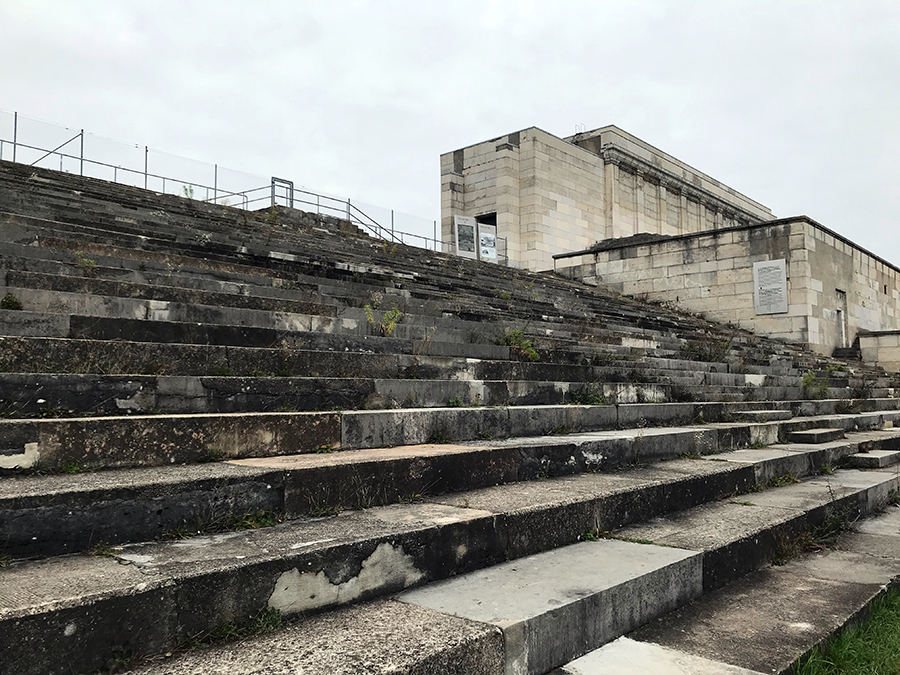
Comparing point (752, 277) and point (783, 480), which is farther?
point (752, 277)

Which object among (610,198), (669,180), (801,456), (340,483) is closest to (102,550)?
(340,483)

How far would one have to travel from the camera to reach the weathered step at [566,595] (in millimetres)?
2250

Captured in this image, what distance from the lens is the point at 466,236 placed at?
67.5 ft

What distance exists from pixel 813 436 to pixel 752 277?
1171cm

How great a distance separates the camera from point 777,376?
10.0 meters

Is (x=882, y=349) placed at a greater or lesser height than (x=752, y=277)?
lesser

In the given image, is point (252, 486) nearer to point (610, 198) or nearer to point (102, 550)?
point (102, 550)

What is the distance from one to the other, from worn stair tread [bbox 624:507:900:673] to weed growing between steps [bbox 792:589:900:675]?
44mm

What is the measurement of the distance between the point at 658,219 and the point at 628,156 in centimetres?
355

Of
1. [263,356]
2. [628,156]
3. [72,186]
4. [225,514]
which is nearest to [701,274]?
[628,156]

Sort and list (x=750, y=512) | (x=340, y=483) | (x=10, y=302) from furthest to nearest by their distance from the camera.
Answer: (x=750, y=512)
(x=10, y=302)
(x=340, y=483)

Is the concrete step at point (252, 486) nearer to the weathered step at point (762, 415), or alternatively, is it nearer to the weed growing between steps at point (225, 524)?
the weed growing between steps at point (225, 524)

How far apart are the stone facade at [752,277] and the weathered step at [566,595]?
1567cm

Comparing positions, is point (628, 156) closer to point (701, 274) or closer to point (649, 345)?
point (701, 274)
